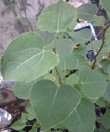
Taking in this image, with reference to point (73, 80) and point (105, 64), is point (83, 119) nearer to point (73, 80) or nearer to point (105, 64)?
point (73, 80)

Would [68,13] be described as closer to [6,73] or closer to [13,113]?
[6,73]

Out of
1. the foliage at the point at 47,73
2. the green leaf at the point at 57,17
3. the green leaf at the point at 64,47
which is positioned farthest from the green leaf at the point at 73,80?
the green leaf at the point at 57,17

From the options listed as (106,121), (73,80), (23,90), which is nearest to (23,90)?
(23,90)

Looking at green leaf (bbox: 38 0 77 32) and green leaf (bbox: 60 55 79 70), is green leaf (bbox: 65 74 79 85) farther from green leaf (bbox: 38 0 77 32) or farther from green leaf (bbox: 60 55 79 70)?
green leaf (bbox: 38 0 77 32)

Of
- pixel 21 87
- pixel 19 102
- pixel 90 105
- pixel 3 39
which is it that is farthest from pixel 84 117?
pixel 3 39

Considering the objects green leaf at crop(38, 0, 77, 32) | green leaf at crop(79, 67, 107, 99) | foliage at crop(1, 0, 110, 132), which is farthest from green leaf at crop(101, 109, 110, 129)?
green leaf at crop(38, 0, 77, 32)

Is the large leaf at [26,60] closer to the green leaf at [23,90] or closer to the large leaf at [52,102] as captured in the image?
the large leaf at [52,102]
